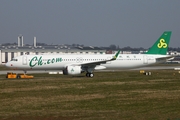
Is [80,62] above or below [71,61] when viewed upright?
below

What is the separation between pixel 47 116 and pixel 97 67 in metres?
33.7

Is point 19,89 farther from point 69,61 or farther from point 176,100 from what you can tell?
point 69,61

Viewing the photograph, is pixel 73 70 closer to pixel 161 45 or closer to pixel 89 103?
pixel 161 45

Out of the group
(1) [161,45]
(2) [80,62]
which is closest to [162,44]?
(1) [161,45]

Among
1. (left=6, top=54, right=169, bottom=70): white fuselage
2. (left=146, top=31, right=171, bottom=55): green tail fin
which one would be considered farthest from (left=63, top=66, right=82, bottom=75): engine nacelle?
(left=146, top=31, right=171, bottom=55): green tail fin

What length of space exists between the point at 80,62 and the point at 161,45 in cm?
1266

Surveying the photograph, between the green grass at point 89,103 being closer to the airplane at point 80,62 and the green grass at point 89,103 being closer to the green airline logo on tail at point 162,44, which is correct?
the airplane at point 80,62

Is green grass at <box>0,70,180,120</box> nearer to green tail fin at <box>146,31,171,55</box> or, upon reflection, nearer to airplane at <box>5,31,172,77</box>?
airplane at <box>5,31,172,77</box>

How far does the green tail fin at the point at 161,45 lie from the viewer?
5916 cm

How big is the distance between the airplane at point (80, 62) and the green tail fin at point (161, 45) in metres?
0.58

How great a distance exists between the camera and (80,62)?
2168 inches

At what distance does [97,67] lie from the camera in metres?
54.2

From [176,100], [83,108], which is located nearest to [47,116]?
[83,108]

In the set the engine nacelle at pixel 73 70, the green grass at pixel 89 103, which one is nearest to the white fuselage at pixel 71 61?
the engine nacelle at pixel 73 70
